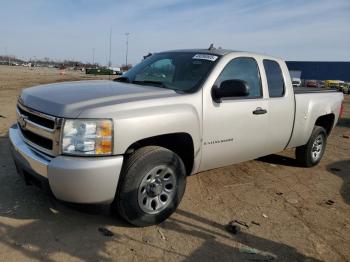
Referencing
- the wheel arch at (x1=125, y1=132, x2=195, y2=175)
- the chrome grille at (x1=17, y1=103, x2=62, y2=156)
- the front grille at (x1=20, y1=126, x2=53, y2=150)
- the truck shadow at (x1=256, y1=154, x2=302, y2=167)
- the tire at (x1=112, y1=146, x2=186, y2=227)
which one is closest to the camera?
the chrome grille at (x1=17, y1=103, x2=62, y2=156)

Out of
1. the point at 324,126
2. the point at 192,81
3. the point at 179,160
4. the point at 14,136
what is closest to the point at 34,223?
the point at 14,136

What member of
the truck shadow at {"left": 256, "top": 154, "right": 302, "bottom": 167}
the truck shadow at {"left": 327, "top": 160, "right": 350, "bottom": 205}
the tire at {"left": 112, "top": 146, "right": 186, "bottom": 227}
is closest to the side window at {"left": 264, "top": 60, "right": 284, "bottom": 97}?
the truck shadow at {"left": 327, "top": 160, "right": 350, "bottom": 205}

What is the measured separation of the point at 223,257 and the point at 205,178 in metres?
2.14

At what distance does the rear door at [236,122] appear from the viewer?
4.29 meters

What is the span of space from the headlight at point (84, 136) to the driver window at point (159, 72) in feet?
4.95

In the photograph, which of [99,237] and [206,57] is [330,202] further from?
[99,237]

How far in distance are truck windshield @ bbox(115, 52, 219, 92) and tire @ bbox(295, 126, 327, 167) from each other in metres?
2.69

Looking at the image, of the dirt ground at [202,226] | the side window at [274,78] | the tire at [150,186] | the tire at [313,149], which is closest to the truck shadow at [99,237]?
the dirt ground at [202,226]

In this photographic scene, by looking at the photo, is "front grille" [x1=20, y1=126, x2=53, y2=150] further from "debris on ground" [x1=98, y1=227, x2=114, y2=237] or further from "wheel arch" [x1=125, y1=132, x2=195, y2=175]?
"debris on ground" [x1=98, y1=227, x2=114, y2=237]

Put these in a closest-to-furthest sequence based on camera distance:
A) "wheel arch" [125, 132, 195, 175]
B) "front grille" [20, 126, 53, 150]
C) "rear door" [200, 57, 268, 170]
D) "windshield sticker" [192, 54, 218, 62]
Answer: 1. "front grille" [20, 126, 53, 150]
2. "wheel arch" [125, 132, 195, 175]
3. "rear door" [200, 57, 268, 170]
4. "windshield sticker" [192, 54, 218, 62]

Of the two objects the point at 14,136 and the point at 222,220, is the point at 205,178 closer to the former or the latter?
the point at 222,220

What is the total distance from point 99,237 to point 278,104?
2.98 m

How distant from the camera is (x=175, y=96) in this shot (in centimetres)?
398

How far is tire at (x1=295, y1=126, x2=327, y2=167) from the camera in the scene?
21.0ft
